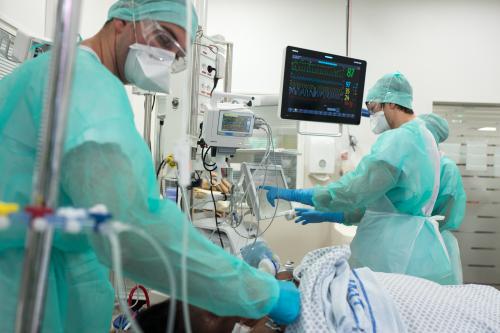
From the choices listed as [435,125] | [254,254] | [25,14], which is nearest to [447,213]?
[435,125]

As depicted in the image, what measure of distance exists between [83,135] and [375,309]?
3.01 feet

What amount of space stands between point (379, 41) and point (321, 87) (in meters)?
2.02

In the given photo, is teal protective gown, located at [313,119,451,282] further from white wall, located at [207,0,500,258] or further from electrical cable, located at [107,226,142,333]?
white wall, located at [207,0,500,258]

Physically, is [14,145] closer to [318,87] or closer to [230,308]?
[230,308]

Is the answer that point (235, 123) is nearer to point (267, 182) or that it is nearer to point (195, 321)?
point (267, 182)

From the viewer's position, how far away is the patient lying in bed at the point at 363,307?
1.05 m

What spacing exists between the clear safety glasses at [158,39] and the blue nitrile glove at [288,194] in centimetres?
127

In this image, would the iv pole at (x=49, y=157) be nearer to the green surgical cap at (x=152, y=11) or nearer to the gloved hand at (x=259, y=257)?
the green surgical cap at (x=152, y=11)

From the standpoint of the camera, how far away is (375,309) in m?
1.11

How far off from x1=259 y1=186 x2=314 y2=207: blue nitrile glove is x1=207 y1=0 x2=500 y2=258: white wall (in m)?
1.30

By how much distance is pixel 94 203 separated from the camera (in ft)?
2.31

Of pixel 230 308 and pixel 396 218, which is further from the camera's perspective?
pixel 396 218

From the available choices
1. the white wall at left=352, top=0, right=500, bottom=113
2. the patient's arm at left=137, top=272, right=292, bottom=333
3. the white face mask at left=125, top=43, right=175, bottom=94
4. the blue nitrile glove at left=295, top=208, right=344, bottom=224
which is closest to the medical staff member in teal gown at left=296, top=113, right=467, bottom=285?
the blue nitrile glove at left=295, top=208, right=344, bottom=224

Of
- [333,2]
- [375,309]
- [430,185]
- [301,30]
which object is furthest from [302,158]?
[375,309]
